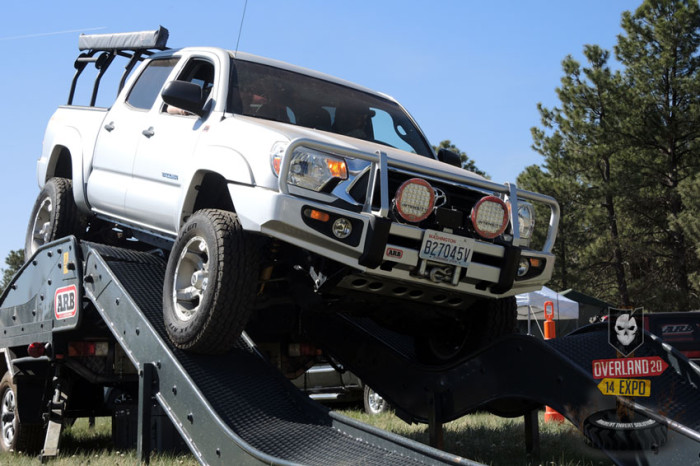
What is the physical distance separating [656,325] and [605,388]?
198 inches

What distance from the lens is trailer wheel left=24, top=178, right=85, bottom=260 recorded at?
22.6 feet

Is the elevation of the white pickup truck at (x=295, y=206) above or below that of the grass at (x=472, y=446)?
above

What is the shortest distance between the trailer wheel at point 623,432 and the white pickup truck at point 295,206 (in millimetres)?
932

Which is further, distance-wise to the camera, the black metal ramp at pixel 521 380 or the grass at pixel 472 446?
the grass at pixel 472 446

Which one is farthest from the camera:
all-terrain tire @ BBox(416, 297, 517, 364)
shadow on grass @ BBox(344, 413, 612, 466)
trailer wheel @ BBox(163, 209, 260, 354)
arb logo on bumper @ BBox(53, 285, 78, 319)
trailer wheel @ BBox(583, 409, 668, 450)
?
arb logo on bumper @ BBox(53, 285, 78, 319)

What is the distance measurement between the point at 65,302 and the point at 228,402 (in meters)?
2.05

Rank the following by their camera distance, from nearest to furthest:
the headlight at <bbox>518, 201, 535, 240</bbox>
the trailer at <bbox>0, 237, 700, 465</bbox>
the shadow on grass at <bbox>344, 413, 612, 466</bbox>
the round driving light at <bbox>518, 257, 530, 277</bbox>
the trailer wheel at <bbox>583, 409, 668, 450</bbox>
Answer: the trailer at <bbox>0, 237, 700, 465</bbox>
the trailer wheel at <bbox>583, 409, 668, 450</bbox>
the round driving light at <bbox>518, 257, 530, 277</bbox>
the headlight at <bbox>518, 201, 535, 240</bbox>
the shadow on grass at <bbox>344, 413, 612, 466</bbox>

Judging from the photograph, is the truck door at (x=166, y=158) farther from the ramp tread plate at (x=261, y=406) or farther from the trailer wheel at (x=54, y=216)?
the trailer wheel at (x=54, y=216)

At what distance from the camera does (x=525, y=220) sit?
5.28 meters

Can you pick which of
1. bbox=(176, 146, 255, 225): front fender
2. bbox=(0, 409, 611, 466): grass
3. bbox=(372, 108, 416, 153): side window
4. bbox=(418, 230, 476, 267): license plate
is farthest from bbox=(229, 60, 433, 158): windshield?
bbox=(0, 409, 611, 466): grass

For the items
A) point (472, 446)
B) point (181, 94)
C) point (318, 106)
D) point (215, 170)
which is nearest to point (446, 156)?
point (318, 106)

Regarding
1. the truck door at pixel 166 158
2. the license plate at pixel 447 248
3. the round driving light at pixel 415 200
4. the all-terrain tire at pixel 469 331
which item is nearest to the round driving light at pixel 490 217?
the license plate at pixel 447 248

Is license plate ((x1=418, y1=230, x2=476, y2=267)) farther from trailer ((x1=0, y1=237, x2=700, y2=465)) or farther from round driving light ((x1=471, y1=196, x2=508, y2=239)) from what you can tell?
trailer ((x1=0, y1=237, x2=700, y2=465))

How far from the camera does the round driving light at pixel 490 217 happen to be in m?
4.77
